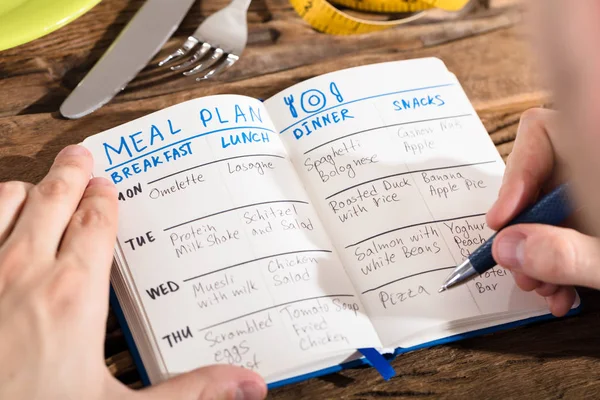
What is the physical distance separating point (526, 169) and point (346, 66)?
0.31 meters

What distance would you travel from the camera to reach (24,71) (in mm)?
851

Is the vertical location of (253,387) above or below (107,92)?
below

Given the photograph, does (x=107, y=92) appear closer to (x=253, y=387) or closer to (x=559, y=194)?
(x=253, y=387)

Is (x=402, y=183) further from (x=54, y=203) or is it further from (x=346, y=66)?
(x=54, y=203)

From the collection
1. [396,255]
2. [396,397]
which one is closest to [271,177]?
[396,255]

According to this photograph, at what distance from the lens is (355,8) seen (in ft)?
3.23

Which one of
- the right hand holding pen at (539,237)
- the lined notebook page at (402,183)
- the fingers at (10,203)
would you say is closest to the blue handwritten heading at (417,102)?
the lined notebook page at (402,183)

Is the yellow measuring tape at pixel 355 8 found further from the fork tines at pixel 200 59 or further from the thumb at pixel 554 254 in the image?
the thumb at pixel 554 254

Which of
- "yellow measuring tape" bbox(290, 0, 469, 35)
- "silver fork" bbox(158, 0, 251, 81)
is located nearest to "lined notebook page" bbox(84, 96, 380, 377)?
"silver fork" bbox(158, 0, 251, 81)

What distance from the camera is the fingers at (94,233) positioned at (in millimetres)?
630

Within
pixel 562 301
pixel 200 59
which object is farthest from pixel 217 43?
pixel 562 301

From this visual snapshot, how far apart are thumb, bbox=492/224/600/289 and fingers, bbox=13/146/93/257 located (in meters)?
0.45

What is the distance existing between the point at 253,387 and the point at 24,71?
54 cm

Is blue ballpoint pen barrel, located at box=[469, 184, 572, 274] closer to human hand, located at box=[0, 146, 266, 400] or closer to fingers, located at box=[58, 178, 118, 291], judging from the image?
human hand, located at box=[0, 146, 266, 400]
